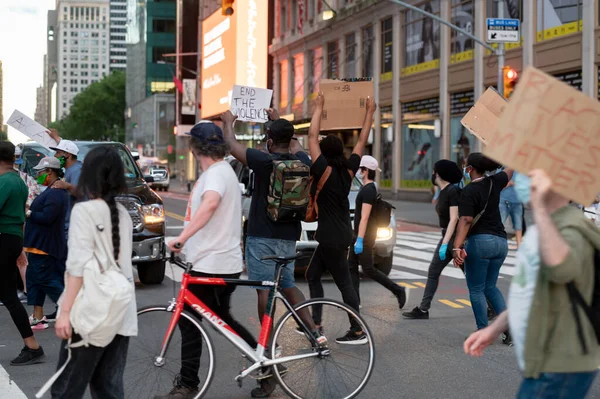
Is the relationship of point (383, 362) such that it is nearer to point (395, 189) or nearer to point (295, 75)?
point (395, 189)

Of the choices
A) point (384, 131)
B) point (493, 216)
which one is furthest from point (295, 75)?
point (493, 216)

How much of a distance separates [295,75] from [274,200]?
161ft

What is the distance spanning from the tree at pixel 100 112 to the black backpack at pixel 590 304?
14099 cm

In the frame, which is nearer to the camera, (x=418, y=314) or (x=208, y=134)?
(x=208, y=134)

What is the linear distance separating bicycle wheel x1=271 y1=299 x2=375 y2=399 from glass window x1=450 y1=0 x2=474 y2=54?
2930 cm

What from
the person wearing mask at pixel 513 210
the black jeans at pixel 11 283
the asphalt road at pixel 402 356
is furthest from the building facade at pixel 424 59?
the black jeans at pixel 11 283

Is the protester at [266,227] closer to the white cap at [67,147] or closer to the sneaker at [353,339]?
the sneaker at [353,339]

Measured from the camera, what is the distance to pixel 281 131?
21.9 feet

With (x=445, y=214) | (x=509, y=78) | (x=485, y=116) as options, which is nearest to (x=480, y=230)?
(x=485, y=116)

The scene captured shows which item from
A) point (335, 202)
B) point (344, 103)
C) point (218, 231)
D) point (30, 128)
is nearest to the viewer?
point (218, 231)

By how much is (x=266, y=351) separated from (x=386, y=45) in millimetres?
37461

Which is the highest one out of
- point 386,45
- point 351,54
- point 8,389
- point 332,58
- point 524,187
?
point 332,58

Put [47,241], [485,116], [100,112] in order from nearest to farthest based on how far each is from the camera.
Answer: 1. [485,116]
2. [47,241]
3. [100,112]

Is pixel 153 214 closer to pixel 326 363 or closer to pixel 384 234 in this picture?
pixel 384 234
